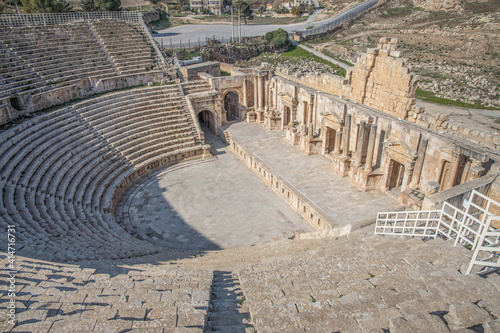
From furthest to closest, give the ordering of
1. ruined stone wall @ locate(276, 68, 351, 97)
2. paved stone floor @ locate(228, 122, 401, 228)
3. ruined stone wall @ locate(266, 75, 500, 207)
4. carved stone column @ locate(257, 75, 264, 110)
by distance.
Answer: carved stone column @ locate(257, 75, 264, 110) → ruined stone wall @ locate(276, 68, 351, 97) → paved stone floor @ locate(228, 122, 401, 228) → ruined stone wall @ locate(266, 75, 500, 207)

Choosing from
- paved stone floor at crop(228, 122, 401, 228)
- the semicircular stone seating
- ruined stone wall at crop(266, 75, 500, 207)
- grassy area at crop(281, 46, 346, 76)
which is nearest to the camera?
the semicircular stone seating

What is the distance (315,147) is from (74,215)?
13548 millimetres

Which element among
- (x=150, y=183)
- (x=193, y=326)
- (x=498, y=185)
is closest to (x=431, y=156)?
(x=498, y=185)

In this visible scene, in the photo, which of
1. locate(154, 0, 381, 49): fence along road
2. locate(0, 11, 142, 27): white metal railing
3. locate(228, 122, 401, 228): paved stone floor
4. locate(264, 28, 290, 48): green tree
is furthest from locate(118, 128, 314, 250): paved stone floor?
locate(264, 28, 290, 48): green tree

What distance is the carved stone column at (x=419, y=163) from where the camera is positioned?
1446cm

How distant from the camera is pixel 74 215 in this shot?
13.7m

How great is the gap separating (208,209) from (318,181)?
590 cm

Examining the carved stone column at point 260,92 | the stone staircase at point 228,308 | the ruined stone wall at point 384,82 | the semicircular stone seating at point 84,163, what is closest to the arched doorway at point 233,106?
the carved stone column at point 260,92

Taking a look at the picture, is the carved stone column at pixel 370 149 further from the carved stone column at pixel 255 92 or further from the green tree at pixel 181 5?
the green tree at pixel 181 5

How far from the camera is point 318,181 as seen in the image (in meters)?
17.7

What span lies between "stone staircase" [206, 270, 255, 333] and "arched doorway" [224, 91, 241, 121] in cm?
2130

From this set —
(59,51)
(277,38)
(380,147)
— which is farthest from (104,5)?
(380,147)

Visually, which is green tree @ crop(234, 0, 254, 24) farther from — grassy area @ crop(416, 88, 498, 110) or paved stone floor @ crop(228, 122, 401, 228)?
paved stone floor @ crop(228, 122, 401, 228)

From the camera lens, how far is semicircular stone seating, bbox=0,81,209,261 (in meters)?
11.2
